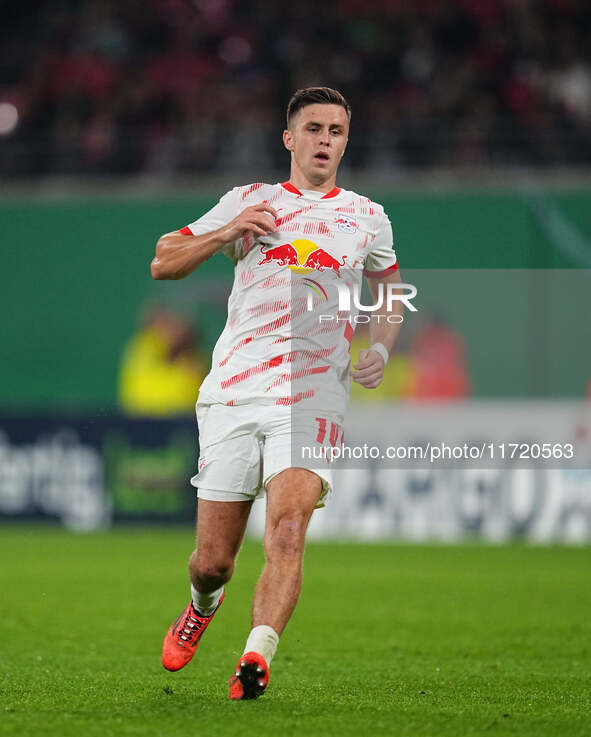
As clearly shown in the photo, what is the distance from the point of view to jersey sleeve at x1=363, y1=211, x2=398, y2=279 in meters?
5.54

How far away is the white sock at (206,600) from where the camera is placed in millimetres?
5621

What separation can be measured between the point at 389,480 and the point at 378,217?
821 cm

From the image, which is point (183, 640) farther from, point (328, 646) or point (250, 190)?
point (250, 190)

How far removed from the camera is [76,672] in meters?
5.91

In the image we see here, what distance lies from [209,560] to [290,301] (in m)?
1.09

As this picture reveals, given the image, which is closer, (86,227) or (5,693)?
(5,693)

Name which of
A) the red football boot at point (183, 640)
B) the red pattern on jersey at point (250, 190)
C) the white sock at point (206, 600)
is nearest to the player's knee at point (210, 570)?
the white sock at point (206, 600)

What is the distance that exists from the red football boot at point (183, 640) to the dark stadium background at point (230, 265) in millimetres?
2009

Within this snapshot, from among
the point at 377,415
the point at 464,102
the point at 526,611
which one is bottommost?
the point at 526,611

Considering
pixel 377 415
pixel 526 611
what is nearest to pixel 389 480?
A: pixel 377 415

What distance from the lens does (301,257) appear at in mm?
5332

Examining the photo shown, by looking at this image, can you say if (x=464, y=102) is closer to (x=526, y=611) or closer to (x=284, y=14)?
(x=284, y=14)

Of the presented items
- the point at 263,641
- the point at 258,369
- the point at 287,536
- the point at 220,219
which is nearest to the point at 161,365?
the point at 220,219

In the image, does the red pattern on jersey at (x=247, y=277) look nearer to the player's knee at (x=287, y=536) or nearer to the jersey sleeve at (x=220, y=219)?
the jersey sleeve at (x=220, y=219)
